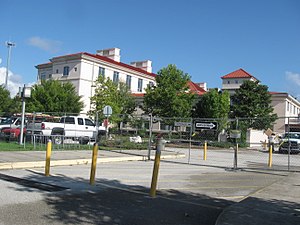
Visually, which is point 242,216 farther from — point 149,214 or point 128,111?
point 128,111

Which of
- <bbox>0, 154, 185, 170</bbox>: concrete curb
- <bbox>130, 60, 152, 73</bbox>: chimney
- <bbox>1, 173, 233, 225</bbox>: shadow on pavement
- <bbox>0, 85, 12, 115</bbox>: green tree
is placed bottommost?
<bbox>1, 173, 233, 225</bbox>: shadow on pavement

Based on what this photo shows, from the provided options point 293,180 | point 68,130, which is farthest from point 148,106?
point 293,180

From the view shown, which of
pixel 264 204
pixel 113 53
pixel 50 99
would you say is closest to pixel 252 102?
pixel 50 99

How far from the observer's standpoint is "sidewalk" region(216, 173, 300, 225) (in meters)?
5.99

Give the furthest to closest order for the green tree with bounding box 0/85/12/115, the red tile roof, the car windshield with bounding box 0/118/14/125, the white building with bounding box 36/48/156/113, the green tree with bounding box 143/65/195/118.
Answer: the red tile roof, the white building with bounding box 36/48/156/113, the green tree with bounding box 0/85/12/115, the green tree with bounding box 143/65/195/118, the car windshield with bounding box 0/118/14/125

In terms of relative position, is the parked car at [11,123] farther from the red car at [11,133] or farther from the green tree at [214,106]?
the green tree at [214,106]

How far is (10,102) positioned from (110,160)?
3889 centimetres

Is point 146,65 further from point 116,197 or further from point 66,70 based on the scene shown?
point 116,197

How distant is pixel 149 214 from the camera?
646 cm

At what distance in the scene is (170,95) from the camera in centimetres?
4559

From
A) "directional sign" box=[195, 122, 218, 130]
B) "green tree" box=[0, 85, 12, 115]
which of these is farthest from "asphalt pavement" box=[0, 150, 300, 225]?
"green tree" box=[0, 85, 12, 115]

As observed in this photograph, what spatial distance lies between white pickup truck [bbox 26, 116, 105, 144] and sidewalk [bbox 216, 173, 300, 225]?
486 inches

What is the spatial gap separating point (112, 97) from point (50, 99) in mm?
8310

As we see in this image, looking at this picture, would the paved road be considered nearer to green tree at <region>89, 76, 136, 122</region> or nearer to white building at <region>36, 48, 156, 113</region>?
green tree at <region>89, 76, 136, 122</region>
